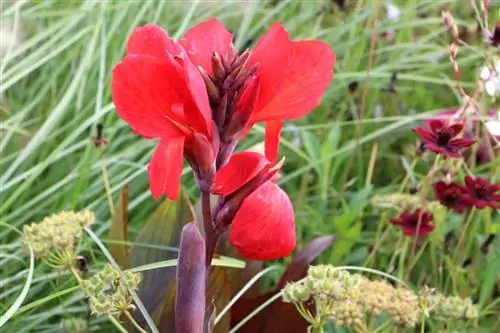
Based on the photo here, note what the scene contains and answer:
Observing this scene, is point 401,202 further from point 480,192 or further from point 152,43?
point 152,43

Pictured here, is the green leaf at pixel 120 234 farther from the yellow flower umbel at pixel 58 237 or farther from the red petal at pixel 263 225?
the red petal at pixel 263 225

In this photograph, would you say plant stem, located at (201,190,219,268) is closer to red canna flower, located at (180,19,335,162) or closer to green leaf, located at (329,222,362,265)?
red canna flower, located at (180,19,335,162)

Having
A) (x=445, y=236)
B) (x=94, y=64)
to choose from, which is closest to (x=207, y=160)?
(x=445, y=236)

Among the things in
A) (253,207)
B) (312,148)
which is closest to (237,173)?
(253,207)

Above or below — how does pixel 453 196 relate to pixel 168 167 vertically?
below

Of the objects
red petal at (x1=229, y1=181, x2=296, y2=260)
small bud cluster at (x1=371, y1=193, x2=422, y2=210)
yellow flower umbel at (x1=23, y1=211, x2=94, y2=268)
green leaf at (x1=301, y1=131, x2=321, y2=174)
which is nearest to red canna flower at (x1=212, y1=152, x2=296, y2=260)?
red petal at (x1=229, y1=181, x2=296, y2=260)

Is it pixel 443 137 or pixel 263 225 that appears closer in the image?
pixel 263 225
